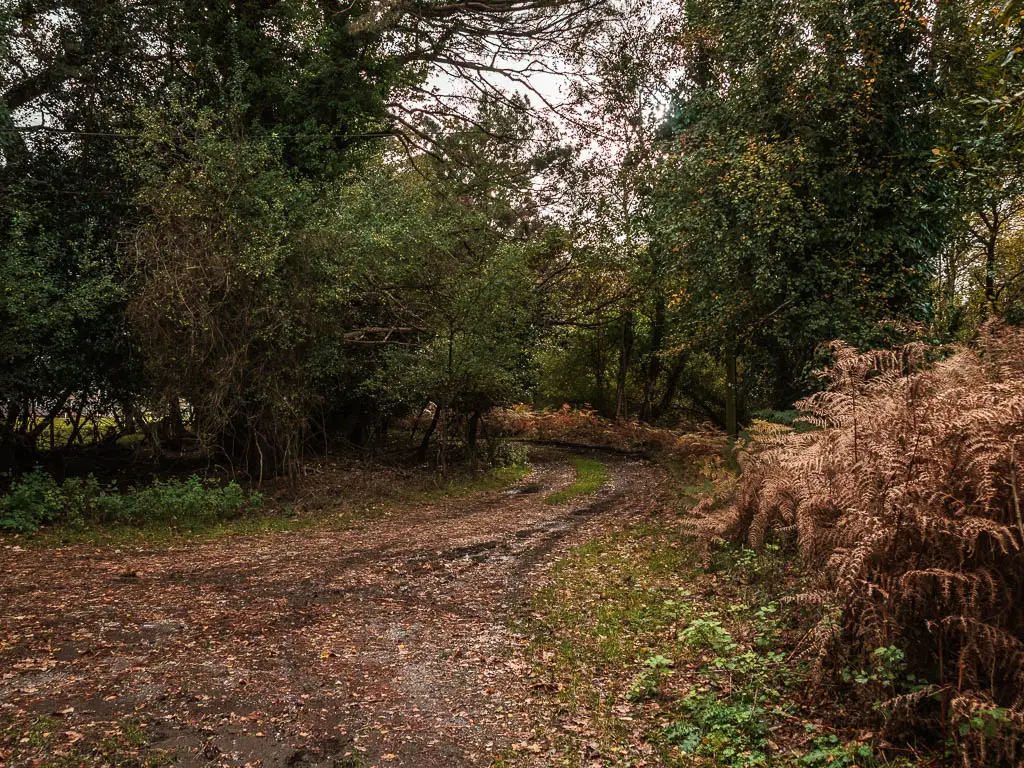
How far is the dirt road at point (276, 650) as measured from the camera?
4312 mm

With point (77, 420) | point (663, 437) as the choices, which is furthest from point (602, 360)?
point (77, 420)

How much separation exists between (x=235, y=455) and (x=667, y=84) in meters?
15.5

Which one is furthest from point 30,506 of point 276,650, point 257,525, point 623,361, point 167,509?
point 623,361

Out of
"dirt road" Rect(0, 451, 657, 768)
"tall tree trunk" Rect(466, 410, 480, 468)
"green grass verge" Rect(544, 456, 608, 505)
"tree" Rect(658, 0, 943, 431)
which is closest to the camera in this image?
"dirt road" Rect(0, 451, 657, 768)

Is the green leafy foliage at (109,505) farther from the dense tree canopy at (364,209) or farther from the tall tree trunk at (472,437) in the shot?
the tall tree trunk at (472,437)

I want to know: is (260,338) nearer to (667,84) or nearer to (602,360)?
(667,84)

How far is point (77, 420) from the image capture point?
1384 centimetres

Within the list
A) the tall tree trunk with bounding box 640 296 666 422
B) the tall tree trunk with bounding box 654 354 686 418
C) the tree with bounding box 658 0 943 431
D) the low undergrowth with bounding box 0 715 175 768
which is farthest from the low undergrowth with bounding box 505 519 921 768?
the tall tree trunk with bounding box 654 354 686 418

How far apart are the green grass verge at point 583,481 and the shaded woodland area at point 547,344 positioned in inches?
9.4

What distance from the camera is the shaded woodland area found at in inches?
162

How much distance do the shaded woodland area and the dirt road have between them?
101 millimetres

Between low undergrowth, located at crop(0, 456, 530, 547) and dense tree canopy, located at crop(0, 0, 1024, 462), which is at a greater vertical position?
dense tree canopy, located at crop(0, 0, 1024, 462)

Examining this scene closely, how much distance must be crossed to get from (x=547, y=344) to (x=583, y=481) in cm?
522

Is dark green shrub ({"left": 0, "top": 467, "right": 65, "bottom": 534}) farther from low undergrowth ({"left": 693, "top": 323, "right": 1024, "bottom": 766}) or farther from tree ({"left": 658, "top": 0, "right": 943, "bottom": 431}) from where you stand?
tree ({"left": 658, "top": 0, "right": 943, "bottom": 431})
